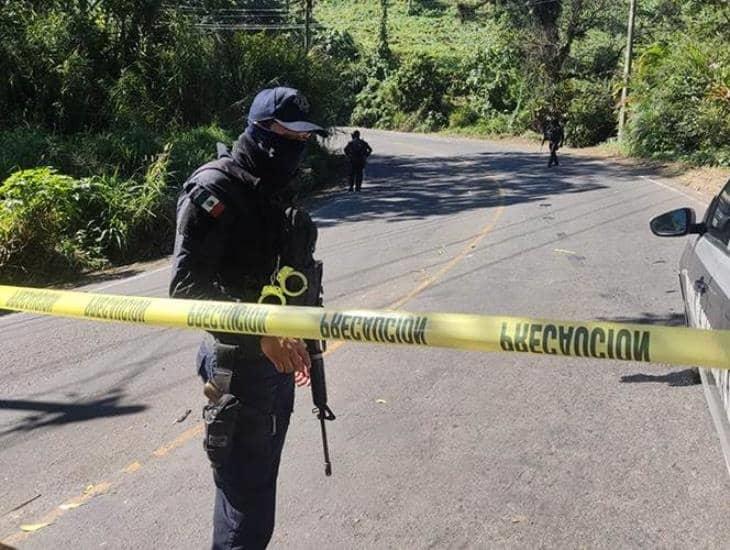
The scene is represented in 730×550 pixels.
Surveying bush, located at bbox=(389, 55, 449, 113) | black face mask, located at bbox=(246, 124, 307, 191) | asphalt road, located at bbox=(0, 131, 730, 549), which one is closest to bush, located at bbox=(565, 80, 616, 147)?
bush, located at bbox=(389, 55, 449, 113)

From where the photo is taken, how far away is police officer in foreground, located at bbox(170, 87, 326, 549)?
2252mm

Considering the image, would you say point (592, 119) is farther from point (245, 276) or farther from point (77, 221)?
point (245, 276)

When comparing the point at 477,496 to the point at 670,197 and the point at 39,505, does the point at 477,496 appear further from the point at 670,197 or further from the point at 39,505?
the point at 670,197

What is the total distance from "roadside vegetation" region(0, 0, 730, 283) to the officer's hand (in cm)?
312

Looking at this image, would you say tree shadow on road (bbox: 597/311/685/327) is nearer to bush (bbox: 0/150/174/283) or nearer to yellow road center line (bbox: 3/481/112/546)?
yellow road center line (bbox: 3/481/112/546)

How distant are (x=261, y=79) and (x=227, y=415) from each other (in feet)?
64.4

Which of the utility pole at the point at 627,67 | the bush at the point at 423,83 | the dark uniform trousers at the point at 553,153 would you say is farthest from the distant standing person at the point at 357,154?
the bush at the point at 423,83

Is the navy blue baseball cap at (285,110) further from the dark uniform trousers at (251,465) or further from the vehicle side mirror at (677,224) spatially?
the vehicle side mirror at (677,224)

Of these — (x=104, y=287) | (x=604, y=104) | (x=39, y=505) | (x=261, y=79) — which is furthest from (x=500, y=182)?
(x=39, y=505)

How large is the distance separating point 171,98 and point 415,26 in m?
55.7

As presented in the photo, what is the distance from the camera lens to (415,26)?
69.9 meters

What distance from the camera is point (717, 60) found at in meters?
22.3

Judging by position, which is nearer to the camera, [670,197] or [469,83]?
[670,197]

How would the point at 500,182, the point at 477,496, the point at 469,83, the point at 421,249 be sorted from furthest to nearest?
the point at 469,83 → the point at 500,182 → the point at 421,249 → the point at 477,496
